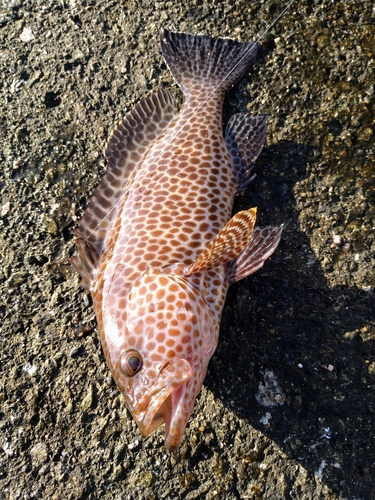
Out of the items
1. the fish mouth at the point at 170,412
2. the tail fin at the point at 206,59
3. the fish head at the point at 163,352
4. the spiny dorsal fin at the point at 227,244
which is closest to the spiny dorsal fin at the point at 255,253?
the spiny dorsal fin at the point at 227,244

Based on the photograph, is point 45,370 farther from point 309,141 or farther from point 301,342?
point 309,141

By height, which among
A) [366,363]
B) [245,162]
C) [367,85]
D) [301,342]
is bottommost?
[366,363]

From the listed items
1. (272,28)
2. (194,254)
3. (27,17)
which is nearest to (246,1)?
(272,28)

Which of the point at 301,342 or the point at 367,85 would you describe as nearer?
the point at 301,342

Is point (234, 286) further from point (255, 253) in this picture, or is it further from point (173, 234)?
point (173, 234)

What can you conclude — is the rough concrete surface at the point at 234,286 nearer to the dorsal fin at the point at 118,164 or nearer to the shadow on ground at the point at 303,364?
the shadow on ground at the point at 303,364

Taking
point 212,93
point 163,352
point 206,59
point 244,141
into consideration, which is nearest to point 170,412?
point 163,352

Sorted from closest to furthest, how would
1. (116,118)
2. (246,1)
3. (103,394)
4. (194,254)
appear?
(194,254), (103,394), (116,118), (246,1)
